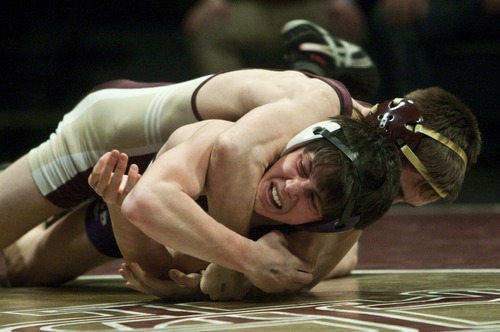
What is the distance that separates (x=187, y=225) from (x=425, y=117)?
767mm

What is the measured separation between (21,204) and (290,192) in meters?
1.09

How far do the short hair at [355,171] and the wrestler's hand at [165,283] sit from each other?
0.39 meters

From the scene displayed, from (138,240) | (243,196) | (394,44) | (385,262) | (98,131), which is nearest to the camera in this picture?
(243,196)

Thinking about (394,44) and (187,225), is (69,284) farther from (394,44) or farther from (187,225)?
(394,44)

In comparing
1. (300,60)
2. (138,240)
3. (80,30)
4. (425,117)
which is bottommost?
(138,240)

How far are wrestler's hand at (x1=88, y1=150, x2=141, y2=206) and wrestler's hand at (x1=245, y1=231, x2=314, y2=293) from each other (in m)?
0.34

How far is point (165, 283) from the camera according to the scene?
275cm

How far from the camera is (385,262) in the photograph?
3.87m

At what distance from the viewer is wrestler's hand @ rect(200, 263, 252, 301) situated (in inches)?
106

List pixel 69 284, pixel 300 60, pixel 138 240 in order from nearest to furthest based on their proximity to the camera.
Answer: pixel 138 240, pixel 69 284, pixel 300 60

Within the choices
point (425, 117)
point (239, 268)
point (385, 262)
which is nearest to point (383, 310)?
point (239, 268)

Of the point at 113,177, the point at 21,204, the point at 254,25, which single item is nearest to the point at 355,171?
the point at 113,177

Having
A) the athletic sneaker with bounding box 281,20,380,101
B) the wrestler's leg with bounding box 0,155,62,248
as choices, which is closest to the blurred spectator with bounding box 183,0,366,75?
the athletic sneaker with bounding box 281,20,380,101

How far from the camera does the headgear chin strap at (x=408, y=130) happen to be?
112 inches
